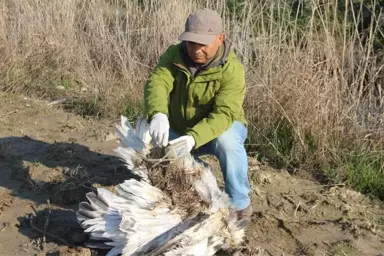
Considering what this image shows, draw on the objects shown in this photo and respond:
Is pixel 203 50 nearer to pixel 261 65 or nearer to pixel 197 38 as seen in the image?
pixel 197 38

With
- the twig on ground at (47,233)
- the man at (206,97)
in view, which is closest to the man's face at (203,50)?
the man at (206,97)

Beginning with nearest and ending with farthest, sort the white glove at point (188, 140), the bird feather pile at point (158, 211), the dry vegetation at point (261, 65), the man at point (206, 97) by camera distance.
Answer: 1. the bird feather pile at point (158, 211)
2. the white glove at point (188, 140)
3. the man at point (206, 97)
4. the dry vegetation at point (261, 65)

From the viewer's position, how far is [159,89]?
3303mm

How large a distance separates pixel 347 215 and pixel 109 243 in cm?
155

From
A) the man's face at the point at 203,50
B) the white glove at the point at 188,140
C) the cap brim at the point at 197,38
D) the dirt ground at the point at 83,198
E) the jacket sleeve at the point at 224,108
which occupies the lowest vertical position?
the dirt ground at the point at 83,198

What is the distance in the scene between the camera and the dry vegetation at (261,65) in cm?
422

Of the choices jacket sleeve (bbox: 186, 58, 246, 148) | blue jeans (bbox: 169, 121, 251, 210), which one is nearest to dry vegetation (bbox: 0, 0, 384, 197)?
blue jeans (bbox: 169, 121, 251, 210)

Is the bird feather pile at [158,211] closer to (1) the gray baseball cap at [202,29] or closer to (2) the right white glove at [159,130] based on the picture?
(2) the right white glove at [159,130]

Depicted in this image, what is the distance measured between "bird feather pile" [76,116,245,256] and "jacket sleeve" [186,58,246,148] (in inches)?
5.9

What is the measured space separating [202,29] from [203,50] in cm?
12

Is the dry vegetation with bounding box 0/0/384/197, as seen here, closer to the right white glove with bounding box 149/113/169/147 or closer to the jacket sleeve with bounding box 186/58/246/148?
the jacket sleeve with bounding box 186/58/246/148

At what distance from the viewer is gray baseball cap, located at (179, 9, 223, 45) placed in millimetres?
3032

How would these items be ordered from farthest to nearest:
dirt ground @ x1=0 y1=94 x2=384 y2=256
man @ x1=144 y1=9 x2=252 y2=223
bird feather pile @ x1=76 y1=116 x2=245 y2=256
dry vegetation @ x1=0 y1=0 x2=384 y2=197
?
dry vegetation @ x1=0 y1=0 x2=384 y2=197 → dirt ground @ x1=0 y1=94 x2=384 y2=256 → man @ x1=144 y1=9 x2=252 y2=223 → bird feather pile @ x1=76 y1=116 x2=245 y2=256

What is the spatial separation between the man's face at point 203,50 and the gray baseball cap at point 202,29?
1.9 inches
